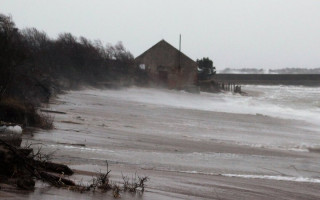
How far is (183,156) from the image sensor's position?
1300cm

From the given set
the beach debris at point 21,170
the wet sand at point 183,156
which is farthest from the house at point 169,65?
the beach debris at point 21,170

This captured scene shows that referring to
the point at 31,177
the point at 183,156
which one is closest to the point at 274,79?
the point at 183,156

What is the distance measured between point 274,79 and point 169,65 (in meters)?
56.1

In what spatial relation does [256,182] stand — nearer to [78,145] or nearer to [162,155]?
[162,155]

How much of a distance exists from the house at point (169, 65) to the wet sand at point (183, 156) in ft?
154

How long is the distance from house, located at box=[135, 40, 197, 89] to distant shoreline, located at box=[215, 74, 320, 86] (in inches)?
1714

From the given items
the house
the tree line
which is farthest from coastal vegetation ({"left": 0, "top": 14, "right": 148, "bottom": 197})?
the house

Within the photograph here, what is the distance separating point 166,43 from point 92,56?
20094mm

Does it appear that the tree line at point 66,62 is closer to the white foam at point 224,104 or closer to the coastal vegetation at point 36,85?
the coastal vegetation at point 36,85

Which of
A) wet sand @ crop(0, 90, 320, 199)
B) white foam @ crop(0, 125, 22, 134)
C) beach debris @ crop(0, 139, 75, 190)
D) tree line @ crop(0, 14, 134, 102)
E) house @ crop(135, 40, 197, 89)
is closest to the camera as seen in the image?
beach debris @ crop(0, 139, 75, 190)

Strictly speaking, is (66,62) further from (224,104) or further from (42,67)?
(224,104)

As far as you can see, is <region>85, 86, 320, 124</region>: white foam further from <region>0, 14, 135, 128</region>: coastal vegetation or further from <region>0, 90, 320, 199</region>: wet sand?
<region>0, 90, 320, 199</region>: wet sand

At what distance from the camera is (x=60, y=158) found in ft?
33.7

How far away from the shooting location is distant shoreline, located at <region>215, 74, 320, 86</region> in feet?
386
